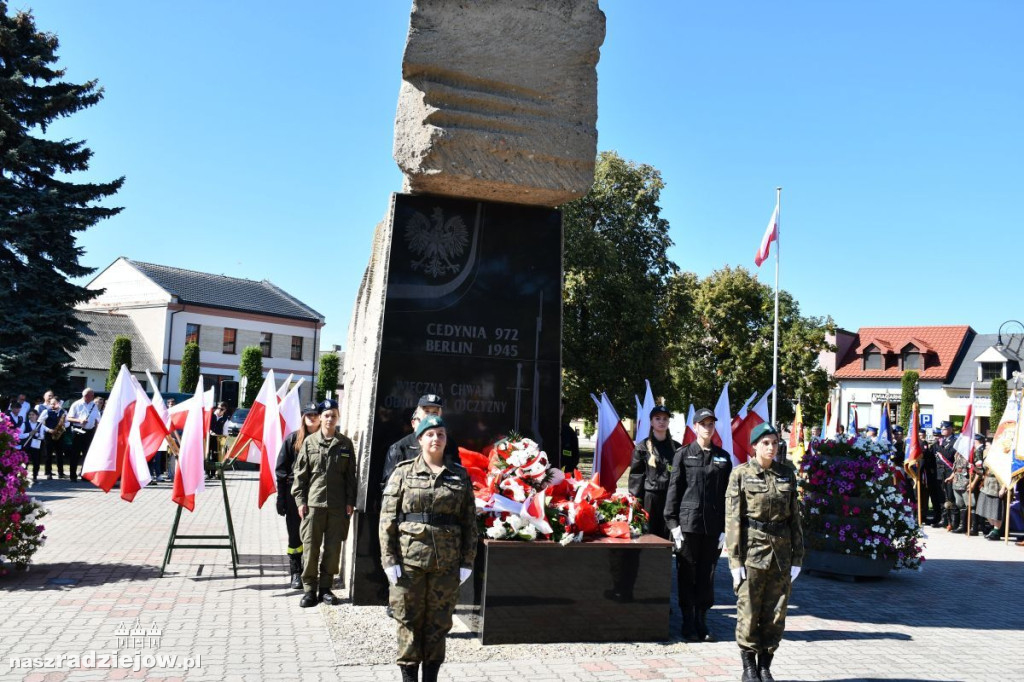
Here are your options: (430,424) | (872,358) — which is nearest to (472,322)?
(430,424)

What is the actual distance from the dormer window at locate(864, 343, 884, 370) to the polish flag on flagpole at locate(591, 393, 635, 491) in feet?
147

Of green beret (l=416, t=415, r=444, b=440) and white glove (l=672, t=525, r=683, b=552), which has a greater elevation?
green beret (l=416, t=415, r=444, b=440)

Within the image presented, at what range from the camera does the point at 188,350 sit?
48188 mm

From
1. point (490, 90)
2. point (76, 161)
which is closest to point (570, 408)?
point (76, 161)

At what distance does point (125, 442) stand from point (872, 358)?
4910 centimetres

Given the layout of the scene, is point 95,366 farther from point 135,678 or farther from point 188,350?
point 135,678

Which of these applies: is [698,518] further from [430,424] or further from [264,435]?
[264,435]

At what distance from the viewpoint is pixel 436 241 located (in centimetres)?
799

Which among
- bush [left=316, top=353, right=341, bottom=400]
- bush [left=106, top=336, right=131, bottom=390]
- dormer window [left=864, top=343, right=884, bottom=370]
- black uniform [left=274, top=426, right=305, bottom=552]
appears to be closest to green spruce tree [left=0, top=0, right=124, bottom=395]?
bush [left=106, top=336, right=131, bottom=390]

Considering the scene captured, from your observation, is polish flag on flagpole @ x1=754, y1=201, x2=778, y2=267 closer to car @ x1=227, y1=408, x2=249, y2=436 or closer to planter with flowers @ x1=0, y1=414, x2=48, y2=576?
car @ x1=227, y1=408, x2=249, y2=436

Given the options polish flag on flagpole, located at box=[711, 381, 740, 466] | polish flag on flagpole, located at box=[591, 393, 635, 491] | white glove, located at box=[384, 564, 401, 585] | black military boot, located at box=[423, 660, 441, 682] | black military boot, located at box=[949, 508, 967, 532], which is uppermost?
polish flag on flagpole, located at box=[711, 381, 740, 466]

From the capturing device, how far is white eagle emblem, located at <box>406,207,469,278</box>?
7.93m

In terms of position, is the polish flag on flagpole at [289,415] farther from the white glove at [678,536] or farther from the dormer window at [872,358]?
the dormer window at [872,358]

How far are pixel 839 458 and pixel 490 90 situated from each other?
6.22m
